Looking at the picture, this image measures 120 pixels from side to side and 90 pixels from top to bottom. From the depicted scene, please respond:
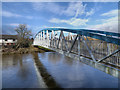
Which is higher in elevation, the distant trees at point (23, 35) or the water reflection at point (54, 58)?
the distant trees at point (23, 35)

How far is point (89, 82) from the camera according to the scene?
757 centimetres

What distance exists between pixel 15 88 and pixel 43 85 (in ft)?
6.96

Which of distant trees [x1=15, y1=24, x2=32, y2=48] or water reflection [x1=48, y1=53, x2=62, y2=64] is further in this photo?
distant trees [x1=15, y1=24, x2=32, y2=48]

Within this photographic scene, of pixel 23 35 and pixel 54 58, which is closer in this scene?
pixel 54 58

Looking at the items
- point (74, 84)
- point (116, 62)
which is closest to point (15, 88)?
point (74, 84)

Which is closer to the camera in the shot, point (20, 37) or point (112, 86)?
point (112, 86)

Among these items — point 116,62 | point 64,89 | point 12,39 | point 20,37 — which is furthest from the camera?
point 12,39

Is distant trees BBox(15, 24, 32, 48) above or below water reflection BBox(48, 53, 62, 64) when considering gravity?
above

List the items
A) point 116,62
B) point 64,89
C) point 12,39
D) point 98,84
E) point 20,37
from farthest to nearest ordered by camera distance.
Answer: point 12,39, point 20,37, point 98,84, point 64,89, point 116,62

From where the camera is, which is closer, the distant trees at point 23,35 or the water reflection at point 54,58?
the water reflection at point 54,58

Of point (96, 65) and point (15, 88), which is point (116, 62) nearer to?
point (96, 65)

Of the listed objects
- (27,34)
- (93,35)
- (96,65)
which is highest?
(27,34)

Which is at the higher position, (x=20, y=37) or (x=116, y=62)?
(x=20, y=37)

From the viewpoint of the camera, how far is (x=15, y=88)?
6.99 meters
